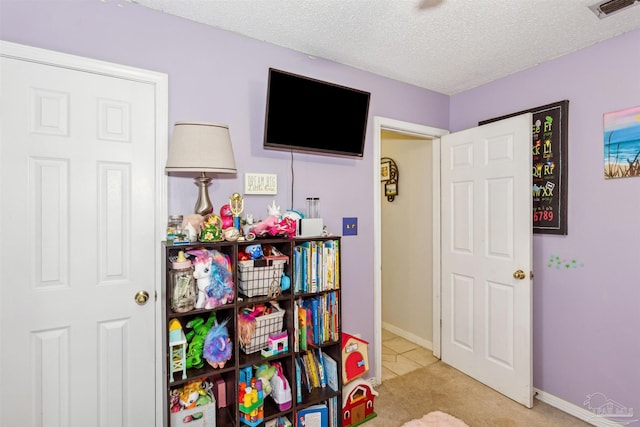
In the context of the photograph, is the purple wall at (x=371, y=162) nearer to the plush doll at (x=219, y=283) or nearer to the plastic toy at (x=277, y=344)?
the plush doll at (x=219, y=283)

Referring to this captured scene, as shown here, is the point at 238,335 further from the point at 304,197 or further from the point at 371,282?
the point at 371,282

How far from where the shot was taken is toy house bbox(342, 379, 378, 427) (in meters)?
2.07

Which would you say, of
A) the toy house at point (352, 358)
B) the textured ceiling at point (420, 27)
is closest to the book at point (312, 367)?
the toy house at point (352, 358)

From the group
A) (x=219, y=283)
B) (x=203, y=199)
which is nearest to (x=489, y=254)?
(x=219, y=283)

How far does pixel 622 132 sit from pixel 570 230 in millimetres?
670

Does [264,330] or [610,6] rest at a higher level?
[610,6]

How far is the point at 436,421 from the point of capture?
2088mm

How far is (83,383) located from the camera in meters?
1.59

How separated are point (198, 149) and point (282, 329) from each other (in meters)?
1.09

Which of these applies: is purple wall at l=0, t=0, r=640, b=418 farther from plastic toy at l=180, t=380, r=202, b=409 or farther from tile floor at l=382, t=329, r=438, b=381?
plastic toy at l=180, t=380, r=202, b=409

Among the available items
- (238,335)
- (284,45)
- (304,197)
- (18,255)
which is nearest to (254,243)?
(238,335)

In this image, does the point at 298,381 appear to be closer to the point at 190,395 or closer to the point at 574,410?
the point at 190,395

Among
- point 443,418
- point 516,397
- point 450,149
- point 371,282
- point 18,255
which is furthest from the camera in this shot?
point 450,149

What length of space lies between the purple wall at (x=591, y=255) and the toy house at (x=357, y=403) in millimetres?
1297
